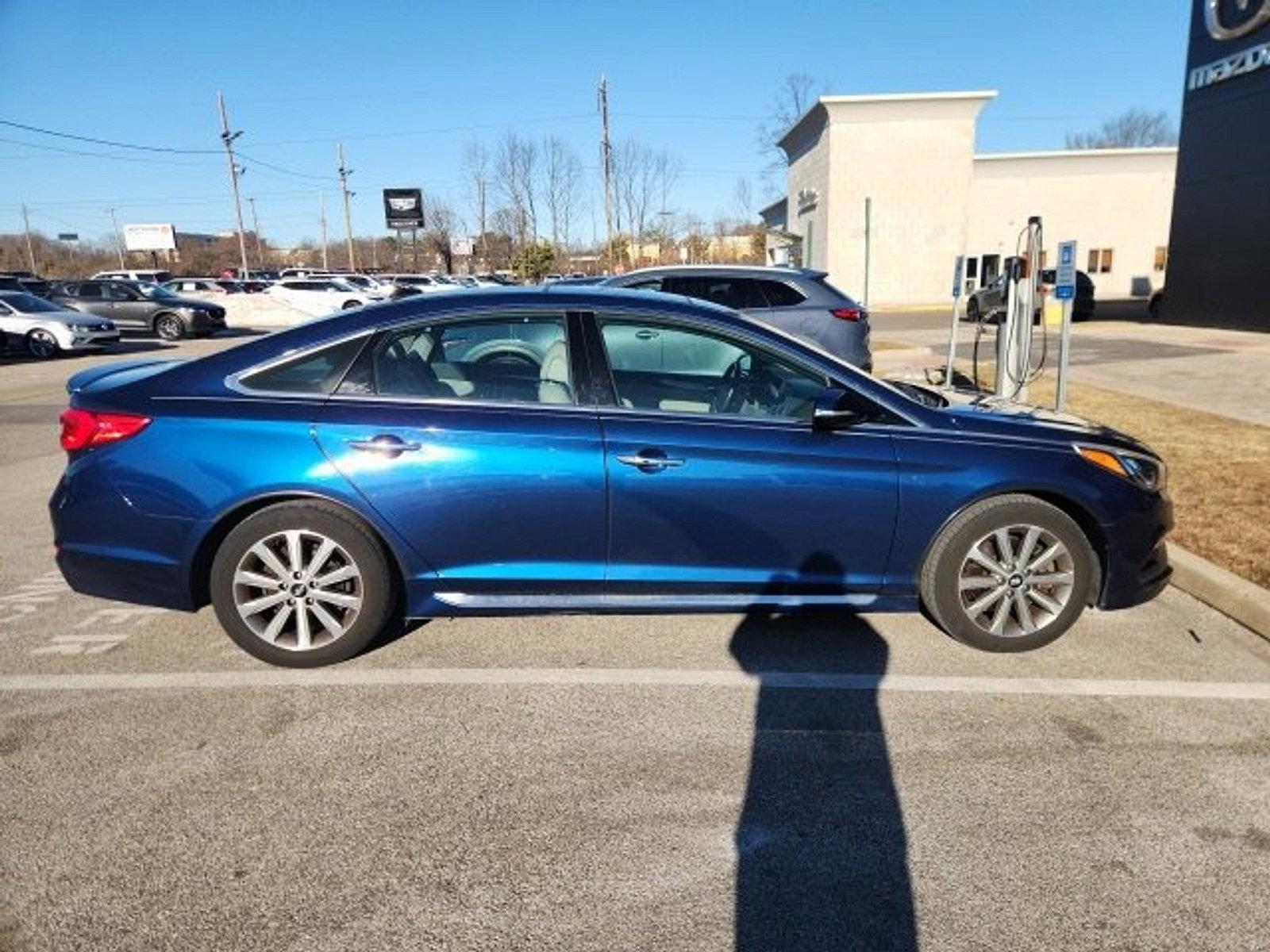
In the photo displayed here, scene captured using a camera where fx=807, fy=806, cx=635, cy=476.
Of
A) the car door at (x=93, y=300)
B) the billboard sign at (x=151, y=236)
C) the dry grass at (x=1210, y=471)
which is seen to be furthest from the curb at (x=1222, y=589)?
the billboard sign at (x=151, y=236)

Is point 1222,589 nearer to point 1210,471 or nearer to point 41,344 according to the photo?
point 1210,471

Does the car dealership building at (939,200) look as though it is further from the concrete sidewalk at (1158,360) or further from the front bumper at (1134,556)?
the front bumper at (1134,556)

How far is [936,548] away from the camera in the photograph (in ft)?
11.5

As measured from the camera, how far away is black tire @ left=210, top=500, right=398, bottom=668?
11.0 ft

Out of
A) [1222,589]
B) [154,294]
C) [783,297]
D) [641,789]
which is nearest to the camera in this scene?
[641,789]

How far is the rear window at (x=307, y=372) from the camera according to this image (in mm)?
3445

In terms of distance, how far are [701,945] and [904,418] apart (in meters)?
2.26

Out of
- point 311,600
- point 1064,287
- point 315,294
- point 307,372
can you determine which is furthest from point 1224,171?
point 315,294

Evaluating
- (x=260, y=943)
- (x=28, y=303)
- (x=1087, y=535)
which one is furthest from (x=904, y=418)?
(x=28, y=303)

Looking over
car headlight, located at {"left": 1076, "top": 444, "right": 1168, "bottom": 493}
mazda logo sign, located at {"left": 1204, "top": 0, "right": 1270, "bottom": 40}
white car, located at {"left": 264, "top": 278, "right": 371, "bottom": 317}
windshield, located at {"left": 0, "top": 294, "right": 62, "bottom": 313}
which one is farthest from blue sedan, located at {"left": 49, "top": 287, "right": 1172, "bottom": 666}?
white car, located at {"left": 264, "top": 278, "right": 371, "bottom": 317}

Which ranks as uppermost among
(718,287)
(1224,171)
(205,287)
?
(1224,171)

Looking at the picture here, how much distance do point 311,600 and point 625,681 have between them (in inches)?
54.1

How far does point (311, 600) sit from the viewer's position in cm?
342

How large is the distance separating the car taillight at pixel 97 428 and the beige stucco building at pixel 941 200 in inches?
1296
